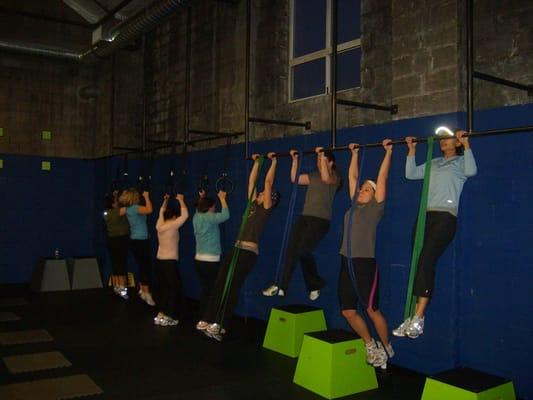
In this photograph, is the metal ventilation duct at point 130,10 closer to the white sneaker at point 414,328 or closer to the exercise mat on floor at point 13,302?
the exercise mat on floor at point 13,302

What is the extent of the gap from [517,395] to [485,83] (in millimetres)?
2437

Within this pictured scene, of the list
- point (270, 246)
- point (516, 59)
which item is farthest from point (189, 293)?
point (516, 59)

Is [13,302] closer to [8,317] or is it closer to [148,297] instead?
[8,317]

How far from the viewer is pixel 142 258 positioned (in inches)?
278

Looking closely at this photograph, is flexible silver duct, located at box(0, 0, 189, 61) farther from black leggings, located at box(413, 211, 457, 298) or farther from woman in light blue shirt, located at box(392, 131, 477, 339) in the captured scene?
black leggings, located at box(413, 211, 457, 298)

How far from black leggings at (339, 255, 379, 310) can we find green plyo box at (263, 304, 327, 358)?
81 centimetres

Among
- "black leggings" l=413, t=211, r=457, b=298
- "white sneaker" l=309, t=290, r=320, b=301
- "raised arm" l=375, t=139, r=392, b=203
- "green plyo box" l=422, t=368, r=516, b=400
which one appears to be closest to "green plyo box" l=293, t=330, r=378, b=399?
"green plyo box" l=422, t=368, r=516, b=400

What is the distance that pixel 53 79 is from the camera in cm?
910

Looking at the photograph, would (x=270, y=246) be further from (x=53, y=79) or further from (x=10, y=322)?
(x=53, y=79)

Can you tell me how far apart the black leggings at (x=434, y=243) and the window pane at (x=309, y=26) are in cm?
295

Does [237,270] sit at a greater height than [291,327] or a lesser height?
greater

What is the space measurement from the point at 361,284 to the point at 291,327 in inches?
41.4

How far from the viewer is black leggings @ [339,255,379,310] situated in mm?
4262

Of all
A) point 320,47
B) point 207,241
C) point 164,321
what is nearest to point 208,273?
point 207,241
